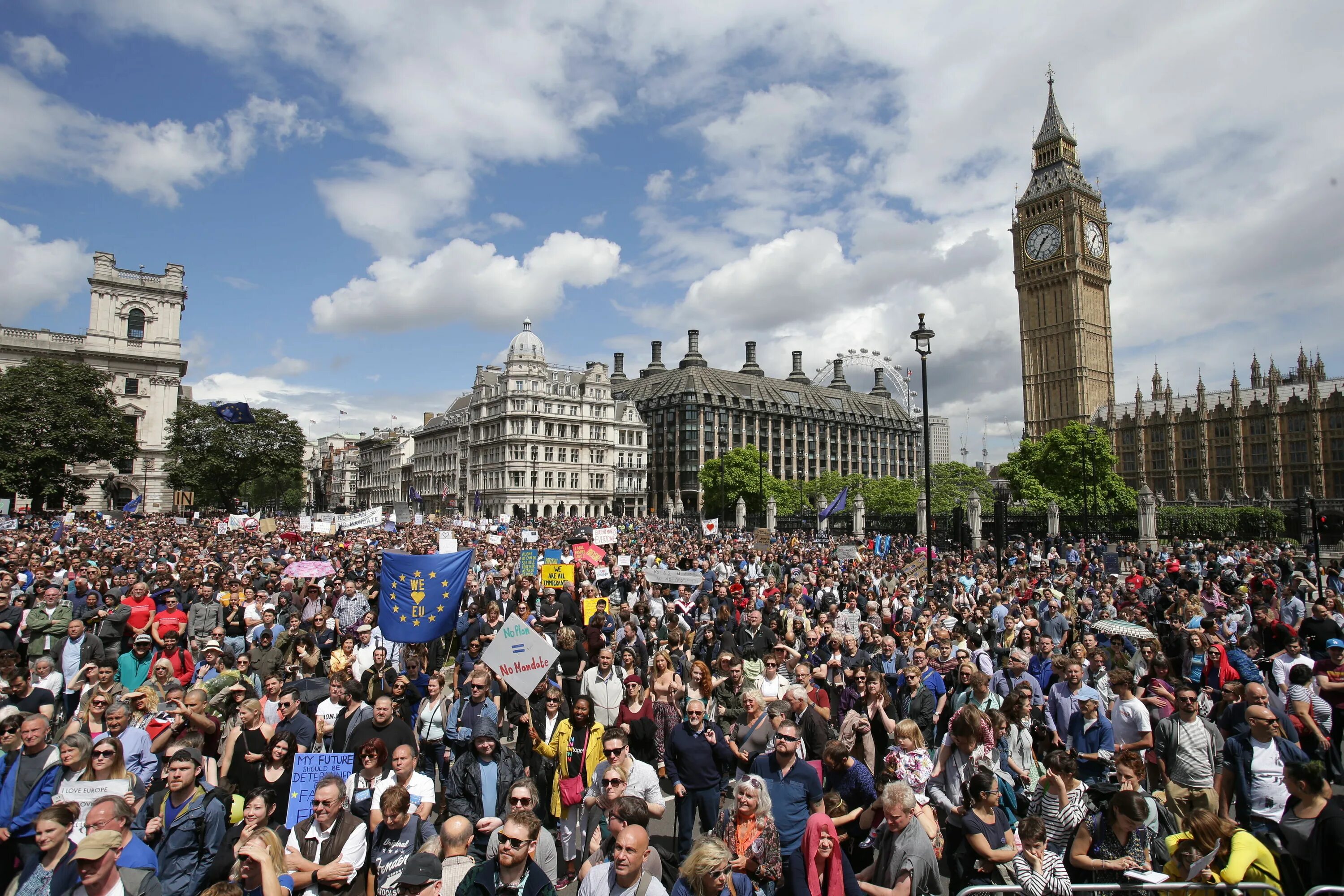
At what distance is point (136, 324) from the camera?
6347 cm

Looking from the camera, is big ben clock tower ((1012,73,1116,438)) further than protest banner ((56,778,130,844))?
Yes

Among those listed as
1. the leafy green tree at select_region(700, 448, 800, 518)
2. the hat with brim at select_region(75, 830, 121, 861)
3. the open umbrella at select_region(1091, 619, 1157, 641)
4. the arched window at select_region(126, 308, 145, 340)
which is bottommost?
the hat with brim at select_region(75, 830, 121, 861)

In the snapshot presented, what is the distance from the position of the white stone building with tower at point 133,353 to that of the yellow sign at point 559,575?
57658mm

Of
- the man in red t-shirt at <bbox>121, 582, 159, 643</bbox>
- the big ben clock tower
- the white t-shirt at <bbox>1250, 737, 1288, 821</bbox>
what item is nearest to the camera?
the white t-shirt at <bbox>1250, 737, 1288, 821</bbox>

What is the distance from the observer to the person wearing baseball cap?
21.9 ft

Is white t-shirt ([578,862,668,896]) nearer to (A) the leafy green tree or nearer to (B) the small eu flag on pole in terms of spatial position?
(B) the small eu flag on pole

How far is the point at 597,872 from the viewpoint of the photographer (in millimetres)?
4207

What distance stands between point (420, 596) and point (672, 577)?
5603mm

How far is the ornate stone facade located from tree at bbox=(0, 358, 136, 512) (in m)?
102

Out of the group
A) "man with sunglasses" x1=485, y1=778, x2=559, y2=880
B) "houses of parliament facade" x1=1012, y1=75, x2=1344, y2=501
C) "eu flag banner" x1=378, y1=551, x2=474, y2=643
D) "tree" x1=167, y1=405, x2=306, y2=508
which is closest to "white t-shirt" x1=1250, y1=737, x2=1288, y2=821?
"man with sunglasses" x1=485, y1=778, x2=559, y2=880

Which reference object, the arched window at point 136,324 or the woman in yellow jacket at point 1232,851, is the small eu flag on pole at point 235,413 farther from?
the woman in yellow jacket at point 1232,851

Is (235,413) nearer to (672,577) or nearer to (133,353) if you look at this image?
(133,353)

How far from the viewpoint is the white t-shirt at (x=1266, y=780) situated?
5.82m

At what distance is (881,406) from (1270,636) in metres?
124
